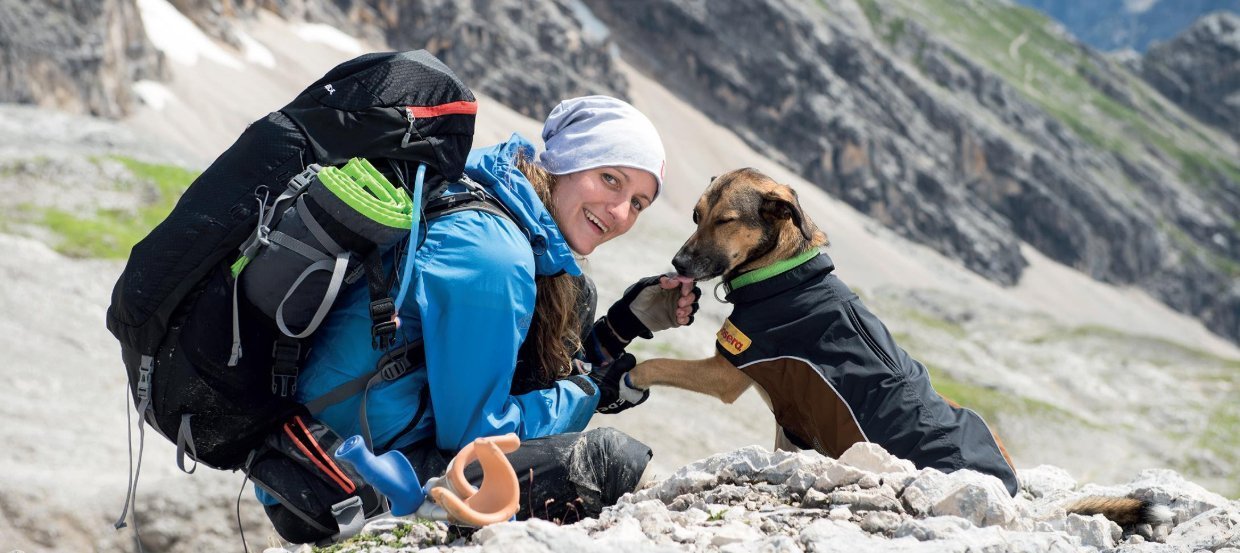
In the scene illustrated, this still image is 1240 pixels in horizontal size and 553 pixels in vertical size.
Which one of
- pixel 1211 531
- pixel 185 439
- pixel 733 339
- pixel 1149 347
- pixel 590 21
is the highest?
pixel 1211 531

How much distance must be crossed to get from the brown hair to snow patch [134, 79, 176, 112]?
219ft

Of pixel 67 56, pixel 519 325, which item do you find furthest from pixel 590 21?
pixel 519 325

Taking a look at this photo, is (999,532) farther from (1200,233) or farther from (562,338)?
(1200,233)

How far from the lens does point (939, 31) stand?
7141 inches

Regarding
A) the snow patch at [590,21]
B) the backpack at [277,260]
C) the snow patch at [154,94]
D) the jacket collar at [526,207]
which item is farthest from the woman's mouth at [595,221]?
the snow patch at [590,21]

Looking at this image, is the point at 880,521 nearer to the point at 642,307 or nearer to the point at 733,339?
the point at 733,339

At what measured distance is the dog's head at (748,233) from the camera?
7.46 m

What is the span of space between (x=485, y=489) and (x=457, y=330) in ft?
2.81

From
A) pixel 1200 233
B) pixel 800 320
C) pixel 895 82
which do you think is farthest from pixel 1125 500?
pixel 1200 233

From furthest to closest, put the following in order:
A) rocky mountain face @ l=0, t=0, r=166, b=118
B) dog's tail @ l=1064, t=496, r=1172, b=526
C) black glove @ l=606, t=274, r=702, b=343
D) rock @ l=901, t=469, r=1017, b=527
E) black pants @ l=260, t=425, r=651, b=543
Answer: rocky mountain face @ l=0, t=0, r=166, b=118
black glove @ l=606, t=274, r=702, b=343
dog's tail @ l=1064, t=496, r=1172, b=526
black pants @ l=260, t=425, r=651, b=543
rock @ l=901, t=469, r=1017, b=527

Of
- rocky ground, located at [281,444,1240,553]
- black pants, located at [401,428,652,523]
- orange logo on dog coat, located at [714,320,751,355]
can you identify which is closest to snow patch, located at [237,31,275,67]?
orange logo on dog coat, located at [714,320,751,355]

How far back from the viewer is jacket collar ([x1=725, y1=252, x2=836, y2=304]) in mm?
6840

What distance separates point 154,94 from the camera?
66625 millimetres

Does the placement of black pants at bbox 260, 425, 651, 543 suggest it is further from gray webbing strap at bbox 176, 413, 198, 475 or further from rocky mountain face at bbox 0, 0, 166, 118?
rocky mountain face at bbox 0, 0, 166, 118
